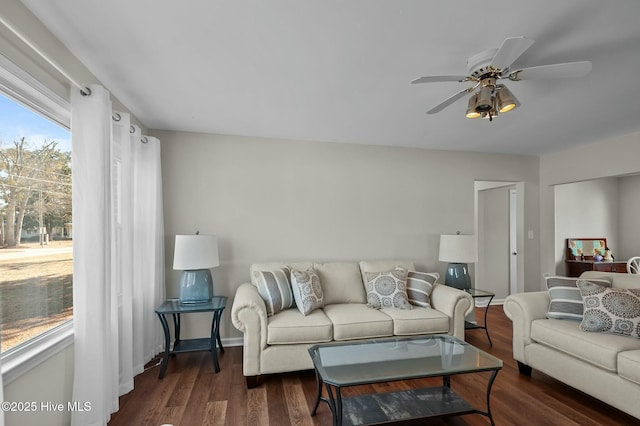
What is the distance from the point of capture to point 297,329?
2.62 metres

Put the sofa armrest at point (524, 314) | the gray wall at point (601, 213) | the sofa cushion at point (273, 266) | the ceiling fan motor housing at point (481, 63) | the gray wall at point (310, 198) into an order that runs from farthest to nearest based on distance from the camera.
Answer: the gray wall at point (601, 213) < the gray wall at point (310, 198) < the sofa cushion at point (273, 266) < the sofa armrest at point (524, 314) < the ceiling fan motor housing at point (481, 63)

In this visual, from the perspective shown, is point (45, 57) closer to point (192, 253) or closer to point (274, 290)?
point (192, 253)

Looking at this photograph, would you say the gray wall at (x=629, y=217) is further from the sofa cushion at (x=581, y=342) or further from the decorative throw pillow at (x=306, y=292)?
the decorative throw pillow at (x=306, y=292)

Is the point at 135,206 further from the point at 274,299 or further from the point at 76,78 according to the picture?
the point at 274,299

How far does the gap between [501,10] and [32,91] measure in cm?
248

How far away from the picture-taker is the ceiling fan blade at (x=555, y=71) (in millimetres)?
1630

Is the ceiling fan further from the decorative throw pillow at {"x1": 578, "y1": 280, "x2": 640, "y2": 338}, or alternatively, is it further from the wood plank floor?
the wood plank floor

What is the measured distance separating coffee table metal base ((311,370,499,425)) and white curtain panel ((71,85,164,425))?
1444 millimetres

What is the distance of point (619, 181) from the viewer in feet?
18.8

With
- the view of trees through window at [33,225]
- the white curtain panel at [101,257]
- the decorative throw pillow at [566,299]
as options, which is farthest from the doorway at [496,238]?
the view of trees through window at [33,225]

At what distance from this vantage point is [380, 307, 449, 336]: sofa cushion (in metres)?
2.86

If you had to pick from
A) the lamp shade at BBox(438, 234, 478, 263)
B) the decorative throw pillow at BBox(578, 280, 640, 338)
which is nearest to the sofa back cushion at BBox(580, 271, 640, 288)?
the decorative throw pillow at BBox(578, 280, 640, 338)

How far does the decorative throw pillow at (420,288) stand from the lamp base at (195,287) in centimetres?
213

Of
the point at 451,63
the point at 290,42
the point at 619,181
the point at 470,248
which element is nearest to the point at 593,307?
the point at 470,248
